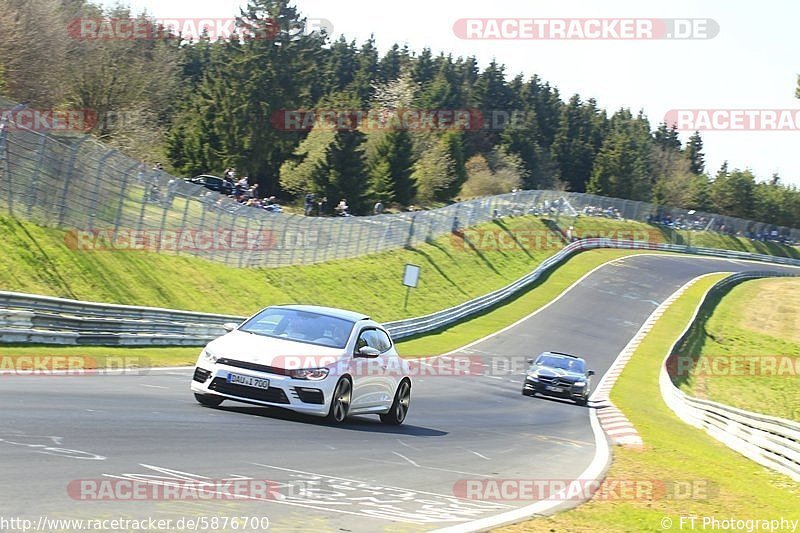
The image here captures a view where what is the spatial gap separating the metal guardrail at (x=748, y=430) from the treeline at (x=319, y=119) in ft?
90.4

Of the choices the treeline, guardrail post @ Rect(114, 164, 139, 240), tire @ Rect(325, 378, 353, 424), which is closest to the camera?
tire @ Rect(325, 378, 353, 424)

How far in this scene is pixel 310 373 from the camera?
42.8 feet

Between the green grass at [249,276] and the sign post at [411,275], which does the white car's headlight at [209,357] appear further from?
the sign post at [411,275]

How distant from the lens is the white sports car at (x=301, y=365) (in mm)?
12891

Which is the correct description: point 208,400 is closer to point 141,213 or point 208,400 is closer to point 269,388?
point 269,388

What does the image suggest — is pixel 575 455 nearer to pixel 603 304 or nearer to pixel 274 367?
pixel 274 367

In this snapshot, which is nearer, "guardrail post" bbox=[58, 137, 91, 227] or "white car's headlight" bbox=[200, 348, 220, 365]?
"white car's headlight" bbox=[200, 348, 220, 365]

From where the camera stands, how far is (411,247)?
59.2m

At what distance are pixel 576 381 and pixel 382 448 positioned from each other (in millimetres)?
16686

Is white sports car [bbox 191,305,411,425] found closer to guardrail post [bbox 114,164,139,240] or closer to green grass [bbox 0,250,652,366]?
green grass [bbox 0,250,652,366]

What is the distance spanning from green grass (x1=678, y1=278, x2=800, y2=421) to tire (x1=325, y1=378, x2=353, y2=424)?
28.8 meters

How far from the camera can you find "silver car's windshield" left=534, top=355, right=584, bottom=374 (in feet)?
95.6

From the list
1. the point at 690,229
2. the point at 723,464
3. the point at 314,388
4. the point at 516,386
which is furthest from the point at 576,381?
the point at 690,229

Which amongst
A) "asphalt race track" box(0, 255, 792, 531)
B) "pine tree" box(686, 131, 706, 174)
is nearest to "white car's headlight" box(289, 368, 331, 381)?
"asphalt race track" box(0, 255, 792, 531)
